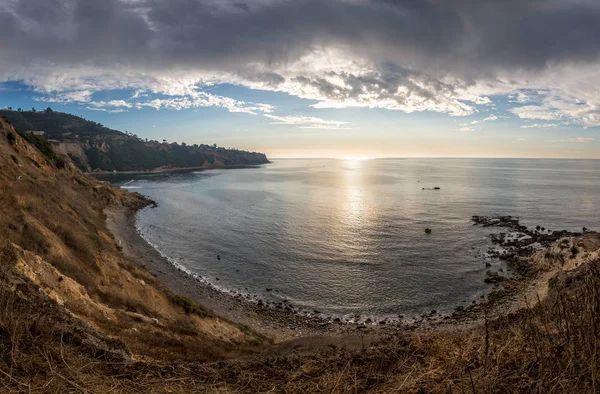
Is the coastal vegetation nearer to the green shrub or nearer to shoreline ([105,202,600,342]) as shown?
shoreline ([105,202,600,342])

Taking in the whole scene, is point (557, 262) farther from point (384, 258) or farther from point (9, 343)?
point (9, 343)

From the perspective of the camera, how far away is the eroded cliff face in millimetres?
7457

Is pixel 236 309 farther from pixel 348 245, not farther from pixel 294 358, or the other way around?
pixel 348 245

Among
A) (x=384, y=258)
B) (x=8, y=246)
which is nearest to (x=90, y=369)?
(x=8, y=246)

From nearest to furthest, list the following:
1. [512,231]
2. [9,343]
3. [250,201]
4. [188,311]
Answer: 1. [9,343]
2. [188,311]
3. [512,231]
4. [250,201]

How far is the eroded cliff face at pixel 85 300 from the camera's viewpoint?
7457 mm

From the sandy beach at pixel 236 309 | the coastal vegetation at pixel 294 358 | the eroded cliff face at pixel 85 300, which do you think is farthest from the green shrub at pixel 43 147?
the coastal vegetation at pixel 294 358

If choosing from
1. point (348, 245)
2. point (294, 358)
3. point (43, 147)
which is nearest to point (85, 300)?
point (294, 358)

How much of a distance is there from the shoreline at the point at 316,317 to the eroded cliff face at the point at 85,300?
430cm

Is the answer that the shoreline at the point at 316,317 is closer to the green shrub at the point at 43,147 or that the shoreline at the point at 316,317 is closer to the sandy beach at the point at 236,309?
the sandy beach at the point at 236,309

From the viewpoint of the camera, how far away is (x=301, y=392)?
507cm

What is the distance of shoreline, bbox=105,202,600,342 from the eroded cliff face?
4303mm

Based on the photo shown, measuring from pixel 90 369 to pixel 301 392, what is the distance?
12.5ft

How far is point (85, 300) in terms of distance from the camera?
14039mm
